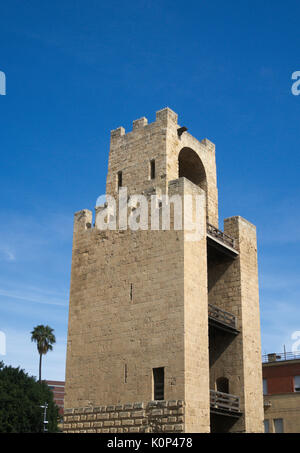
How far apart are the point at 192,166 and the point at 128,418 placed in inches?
501

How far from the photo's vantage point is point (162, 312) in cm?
1991

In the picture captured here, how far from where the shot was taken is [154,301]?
2030 cm

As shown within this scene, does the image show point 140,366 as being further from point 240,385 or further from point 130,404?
point 240,385

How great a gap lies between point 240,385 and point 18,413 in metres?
23.8

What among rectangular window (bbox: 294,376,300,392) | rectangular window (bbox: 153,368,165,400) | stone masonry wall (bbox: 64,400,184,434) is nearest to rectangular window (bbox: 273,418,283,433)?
rectangular window (bbox: 294,376,300,392)

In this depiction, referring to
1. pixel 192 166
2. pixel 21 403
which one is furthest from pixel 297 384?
pixel 21 403

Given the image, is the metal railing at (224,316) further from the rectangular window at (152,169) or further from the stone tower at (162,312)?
the rectangular window at (152,169)

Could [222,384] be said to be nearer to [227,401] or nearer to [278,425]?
[227,401]

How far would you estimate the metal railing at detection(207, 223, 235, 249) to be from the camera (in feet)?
77.2

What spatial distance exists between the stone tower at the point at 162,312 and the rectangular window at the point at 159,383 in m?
0.04

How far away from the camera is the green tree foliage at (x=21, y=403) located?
131 feet

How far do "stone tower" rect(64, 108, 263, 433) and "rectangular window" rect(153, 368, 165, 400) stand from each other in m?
0.04
